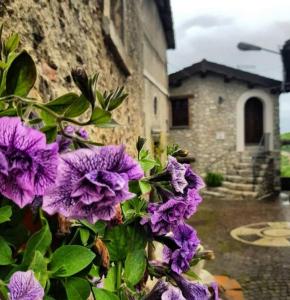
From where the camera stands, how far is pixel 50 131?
2.44 ft

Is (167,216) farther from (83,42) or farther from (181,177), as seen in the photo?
(83,42)

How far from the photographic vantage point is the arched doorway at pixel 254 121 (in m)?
17.2

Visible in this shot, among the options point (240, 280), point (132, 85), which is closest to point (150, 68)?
point (132, 85)

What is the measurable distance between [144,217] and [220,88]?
54.1 feet

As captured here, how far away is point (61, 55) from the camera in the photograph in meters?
2.34

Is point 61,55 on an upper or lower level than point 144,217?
upper

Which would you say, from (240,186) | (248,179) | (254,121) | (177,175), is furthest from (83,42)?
(254,121)

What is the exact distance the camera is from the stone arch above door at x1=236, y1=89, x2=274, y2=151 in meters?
16.9

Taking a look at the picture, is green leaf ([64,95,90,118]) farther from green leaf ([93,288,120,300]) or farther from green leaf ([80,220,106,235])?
green leaf ([93,288,120,300])

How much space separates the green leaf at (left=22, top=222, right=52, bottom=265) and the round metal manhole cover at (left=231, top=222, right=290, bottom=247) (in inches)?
303

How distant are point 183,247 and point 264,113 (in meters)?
16.6

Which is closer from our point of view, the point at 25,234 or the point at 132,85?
the point at 25,234

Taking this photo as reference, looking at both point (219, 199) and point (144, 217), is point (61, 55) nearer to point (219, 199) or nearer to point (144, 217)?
point (144, 217)

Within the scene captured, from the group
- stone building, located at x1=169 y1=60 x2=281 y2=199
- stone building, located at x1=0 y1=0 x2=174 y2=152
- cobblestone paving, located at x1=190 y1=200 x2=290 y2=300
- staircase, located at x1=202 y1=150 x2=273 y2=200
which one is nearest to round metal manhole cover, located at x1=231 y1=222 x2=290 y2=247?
cobblestone paving, located at x1=190 y1=200 x2=290 y2=300
